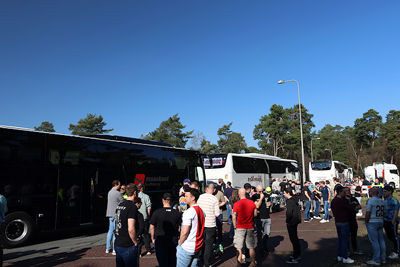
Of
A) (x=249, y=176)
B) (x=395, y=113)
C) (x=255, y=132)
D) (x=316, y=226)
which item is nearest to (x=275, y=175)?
(x=249, y=176)

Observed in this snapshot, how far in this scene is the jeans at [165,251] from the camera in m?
5.31

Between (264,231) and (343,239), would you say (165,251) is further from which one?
(343,239)

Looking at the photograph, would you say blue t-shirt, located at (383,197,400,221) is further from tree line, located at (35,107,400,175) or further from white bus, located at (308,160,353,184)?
tree line, located at (35,107,400,175)

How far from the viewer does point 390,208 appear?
789 cm

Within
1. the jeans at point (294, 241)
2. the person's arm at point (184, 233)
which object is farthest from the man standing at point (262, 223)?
the person's arm at point (184, 233)

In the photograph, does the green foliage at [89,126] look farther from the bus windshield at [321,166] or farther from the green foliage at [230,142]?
the bus windshield at [321,166]

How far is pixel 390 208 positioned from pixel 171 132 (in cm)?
5346

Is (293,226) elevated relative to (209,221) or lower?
lower

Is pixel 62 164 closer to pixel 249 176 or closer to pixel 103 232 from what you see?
pixel 103 232

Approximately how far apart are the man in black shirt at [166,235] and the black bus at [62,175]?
22.6 feet

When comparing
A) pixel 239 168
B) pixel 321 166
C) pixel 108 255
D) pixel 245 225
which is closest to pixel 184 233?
pixel 245 225

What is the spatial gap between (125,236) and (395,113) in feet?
298

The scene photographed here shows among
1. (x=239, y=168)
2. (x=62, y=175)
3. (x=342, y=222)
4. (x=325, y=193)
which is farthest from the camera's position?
(x=239, y=168)

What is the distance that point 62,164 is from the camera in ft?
38.3
